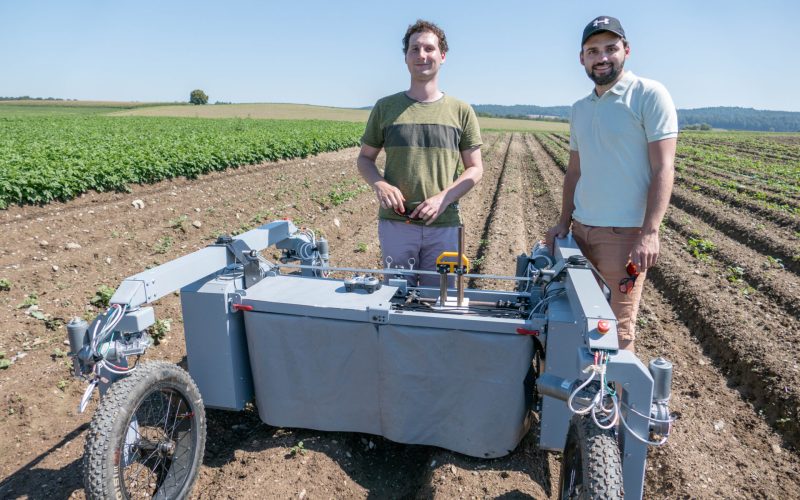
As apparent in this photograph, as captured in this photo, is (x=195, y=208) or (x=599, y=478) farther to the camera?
(x=195, y=208)

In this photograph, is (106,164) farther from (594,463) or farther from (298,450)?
(594,463)

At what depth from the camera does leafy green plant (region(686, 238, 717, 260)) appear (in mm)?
8242

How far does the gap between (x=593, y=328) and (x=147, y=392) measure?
174 cm

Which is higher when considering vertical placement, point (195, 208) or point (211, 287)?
point (211, 287)

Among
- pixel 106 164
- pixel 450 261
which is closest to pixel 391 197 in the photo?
pixel 450 261

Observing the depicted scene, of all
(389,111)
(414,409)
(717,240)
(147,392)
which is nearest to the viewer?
(147,392)

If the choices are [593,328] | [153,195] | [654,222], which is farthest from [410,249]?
[153,195]

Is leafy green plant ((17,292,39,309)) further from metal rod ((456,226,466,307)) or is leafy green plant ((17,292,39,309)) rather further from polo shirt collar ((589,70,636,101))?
polo shirt collar ((589,70,636,101))

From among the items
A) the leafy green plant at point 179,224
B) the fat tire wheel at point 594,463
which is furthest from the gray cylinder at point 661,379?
the leafy green plant at point 179,224

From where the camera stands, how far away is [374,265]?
761 centimetres

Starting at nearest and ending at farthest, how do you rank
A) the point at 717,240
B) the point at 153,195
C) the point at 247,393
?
the point at 247,393
the point at 717,240
the point at 153,195

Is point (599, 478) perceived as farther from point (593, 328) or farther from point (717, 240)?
point (717, 240)

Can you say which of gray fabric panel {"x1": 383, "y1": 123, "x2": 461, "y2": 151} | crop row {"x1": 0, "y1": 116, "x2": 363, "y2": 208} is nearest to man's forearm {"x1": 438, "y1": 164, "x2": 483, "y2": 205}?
gray fabric panel {"x1": 383, "y1": 123, "x2": 461, "y2": 151}

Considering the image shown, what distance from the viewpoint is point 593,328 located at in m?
1.95
